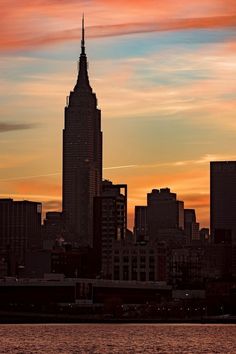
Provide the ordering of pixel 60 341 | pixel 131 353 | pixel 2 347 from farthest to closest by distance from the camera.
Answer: pixel 60 341, pixel 2 347, pixel 131 353

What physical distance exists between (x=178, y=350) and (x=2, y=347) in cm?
2095

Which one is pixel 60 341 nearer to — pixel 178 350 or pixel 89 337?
pixel 89 337

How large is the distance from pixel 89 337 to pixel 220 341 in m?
19.4

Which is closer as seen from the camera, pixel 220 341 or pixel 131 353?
pixel 131 353

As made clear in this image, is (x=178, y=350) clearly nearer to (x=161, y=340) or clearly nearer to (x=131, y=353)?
(x=131, y=353)

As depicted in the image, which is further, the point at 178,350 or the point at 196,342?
the point at 196,342

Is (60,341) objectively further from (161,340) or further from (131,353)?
(131,353)

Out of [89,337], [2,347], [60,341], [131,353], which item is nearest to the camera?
[131,353]

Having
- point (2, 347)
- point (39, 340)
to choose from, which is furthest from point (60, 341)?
point (2, 347)

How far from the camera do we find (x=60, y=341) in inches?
7254

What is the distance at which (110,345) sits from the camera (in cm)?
17500

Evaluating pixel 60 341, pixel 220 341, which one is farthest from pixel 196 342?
pixel 60 341

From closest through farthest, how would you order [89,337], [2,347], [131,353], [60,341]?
[131,353], [2,347], [60,341], [89,337]

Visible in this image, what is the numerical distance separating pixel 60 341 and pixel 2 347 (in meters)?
16.7
